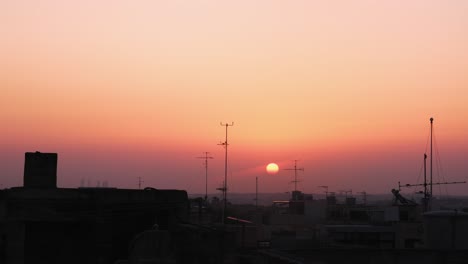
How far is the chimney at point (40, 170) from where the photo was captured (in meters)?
24.8

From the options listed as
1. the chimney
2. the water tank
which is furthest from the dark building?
the water tank

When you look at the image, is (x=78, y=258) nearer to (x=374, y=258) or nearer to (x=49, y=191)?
(x=49, y=191)

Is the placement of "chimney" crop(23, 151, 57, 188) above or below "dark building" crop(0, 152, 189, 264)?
above

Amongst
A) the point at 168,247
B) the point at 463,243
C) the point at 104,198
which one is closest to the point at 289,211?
the point at 463,243

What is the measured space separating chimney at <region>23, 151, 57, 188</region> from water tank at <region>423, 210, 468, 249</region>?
1730 cm

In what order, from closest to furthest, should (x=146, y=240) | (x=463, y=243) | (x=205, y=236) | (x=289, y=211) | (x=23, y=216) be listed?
1. (x=146, y=240)
2. (x=23, y=216)
3. (x=205, y=236)
4. (x=463, y=243)
5. (x=289, y=211)

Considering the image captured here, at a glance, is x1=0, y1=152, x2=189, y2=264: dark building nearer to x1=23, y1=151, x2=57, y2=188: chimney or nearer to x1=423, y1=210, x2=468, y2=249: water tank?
x1=23, y1=151, x2=57, y2=188: chimney

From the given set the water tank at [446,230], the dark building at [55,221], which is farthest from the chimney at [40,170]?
the water tank at [446,230]

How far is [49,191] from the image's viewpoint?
74.4 feet

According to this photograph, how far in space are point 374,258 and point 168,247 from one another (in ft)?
38.3

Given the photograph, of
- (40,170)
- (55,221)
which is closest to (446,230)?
(55,221)

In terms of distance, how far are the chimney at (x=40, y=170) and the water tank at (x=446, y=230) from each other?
681 inches

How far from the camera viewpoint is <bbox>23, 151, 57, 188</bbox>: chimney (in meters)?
Answer: 24.8

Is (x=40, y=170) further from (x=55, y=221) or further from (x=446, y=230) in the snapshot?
(x=446, y=230)
